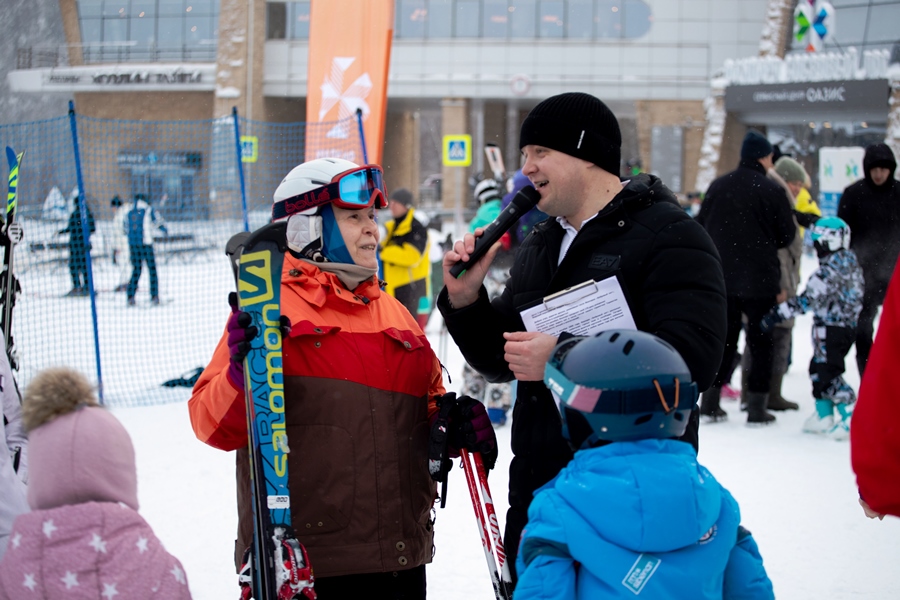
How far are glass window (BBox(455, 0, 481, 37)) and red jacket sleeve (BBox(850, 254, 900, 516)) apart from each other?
3201 cm

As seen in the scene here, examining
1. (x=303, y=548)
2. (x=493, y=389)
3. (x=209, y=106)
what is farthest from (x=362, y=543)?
(x=209, y=106)

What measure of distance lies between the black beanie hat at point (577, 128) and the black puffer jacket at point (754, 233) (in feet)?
13.8

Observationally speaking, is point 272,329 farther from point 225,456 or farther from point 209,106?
point 209,106

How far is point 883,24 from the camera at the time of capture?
2641cm

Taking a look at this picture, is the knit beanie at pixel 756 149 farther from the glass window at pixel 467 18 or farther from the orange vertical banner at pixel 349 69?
the glass window at pixel 467 18

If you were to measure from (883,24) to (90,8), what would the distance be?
3046 cm

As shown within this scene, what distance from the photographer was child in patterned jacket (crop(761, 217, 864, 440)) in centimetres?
592

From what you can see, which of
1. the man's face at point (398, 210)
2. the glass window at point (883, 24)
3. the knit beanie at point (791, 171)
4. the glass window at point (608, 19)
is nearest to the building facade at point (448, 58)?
the glass window at point (608, 19)

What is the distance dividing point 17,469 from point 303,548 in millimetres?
1187

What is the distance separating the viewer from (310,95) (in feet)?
29.4

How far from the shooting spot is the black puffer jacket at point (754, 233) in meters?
6.11

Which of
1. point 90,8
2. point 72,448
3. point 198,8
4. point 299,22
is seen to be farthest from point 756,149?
point 90,8

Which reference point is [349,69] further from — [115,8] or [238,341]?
[115,8]

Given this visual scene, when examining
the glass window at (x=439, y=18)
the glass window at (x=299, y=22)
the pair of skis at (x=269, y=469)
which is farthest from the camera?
the glass window at (x=299, y=22)
